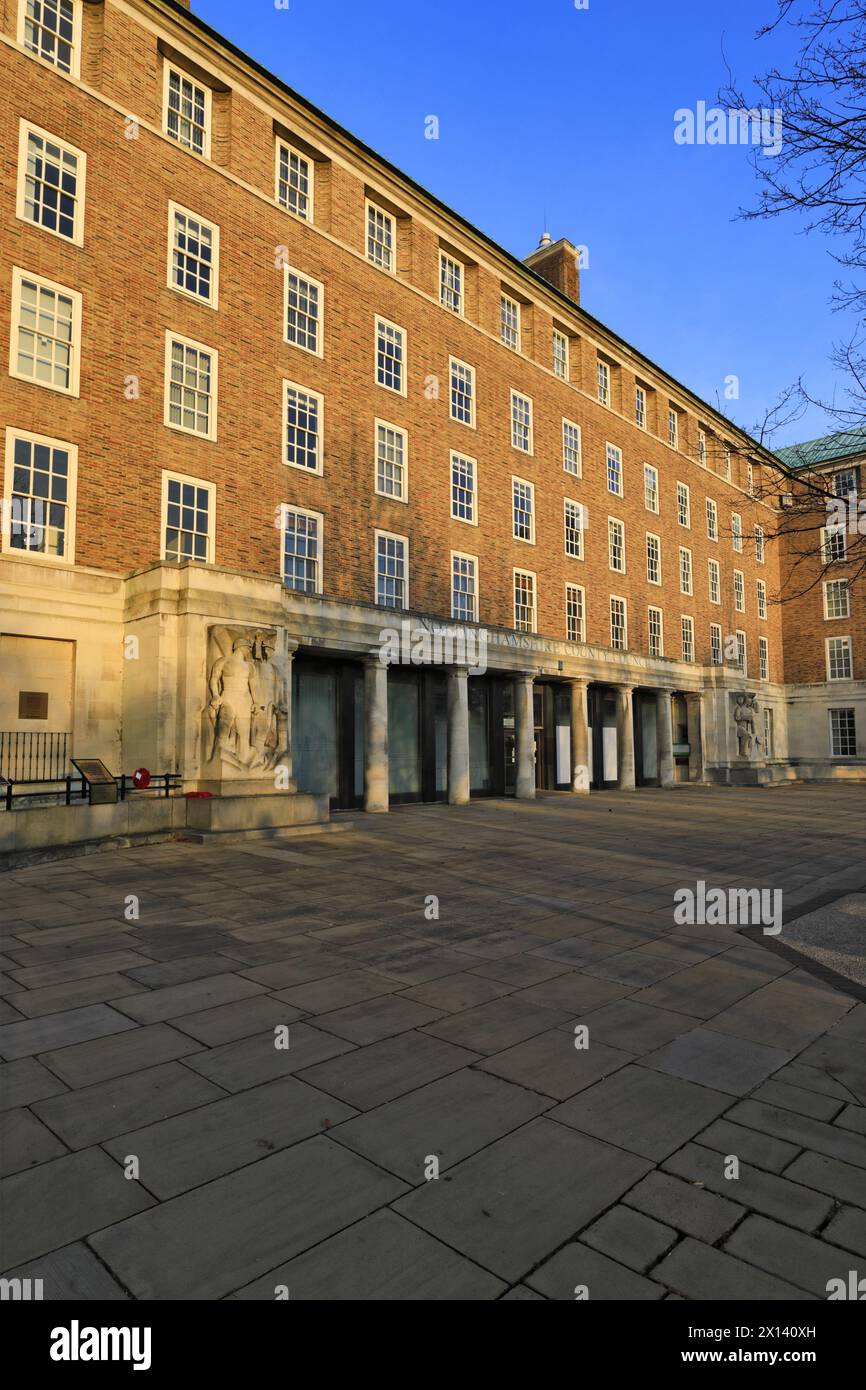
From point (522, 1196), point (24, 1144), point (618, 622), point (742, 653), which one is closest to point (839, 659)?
point (742, 653)

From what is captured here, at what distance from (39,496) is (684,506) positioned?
35070mm

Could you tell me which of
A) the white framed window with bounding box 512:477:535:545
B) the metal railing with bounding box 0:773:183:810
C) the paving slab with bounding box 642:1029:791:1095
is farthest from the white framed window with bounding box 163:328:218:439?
the paving slab with bounding box 642:1029:791:1095

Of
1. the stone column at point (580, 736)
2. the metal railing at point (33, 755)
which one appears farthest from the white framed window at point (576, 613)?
the metal railing at point (33, 755)

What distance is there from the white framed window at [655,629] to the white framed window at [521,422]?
11.7 m

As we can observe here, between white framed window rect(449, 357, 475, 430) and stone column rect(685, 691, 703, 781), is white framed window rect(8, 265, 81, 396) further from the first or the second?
stone column rect(685, 691, 703, 781)

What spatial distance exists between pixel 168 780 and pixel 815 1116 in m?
13.6

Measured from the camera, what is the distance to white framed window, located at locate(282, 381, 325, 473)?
2128 cm

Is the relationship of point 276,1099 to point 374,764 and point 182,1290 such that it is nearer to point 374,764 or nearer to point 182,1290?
point 182,1290

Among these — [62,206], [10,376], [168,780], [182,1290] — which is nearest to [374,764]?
[168,780]

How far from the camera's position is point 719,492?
4522cm

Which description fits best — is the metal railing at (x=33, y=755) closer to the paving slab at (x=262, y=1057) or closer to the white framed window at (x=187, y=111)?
the paving slab at (x=262, y=1057)

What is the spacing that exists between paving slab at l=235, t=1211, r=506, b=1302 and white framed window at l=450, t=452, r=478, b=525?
25.2m

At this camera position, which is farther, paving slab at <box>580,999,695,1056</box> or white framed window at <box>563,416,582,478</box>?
white framed window at <box>563,416,582,478</box>

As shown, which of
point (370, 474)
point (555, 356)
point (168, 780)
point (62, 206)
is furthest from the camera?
point (555, 356)
